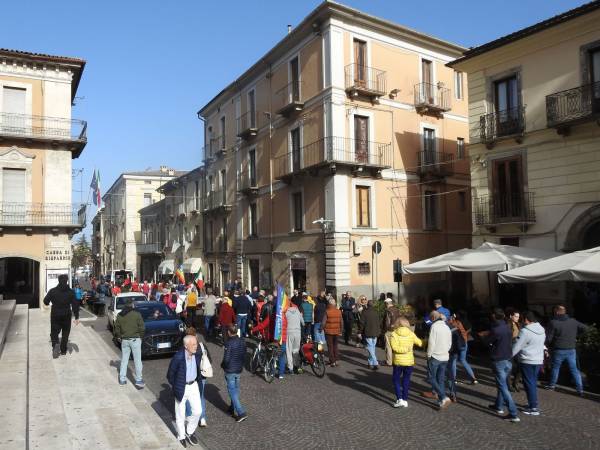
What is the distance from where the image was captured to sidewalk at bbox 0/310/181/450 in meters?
7.12

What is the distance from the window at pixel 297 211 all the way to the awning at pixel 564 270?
47.9 feet

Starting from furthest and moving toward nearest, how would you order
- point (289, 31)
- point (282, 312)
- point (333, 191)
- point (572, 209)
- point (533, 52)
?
point (289, 31), point (333, 191), point (533, 52), point (572, 209), point (282, 312)

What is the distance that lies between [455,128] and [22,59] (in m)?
23.0

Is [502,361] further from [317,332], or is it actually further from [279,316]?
[317,332]

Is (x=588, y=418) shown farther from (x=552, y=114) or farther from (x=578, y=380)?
(x=552, y=114)

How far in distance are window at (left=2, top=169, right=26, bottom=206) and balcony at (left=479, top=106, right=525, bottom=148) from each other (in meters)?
21.3

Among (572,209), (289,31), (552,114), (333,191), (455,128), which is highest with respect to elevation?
(289,31)

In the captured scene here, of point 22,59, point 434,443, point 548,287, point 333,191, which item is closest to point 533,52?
point 548,287

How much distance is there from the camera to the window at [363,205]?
80.1ft

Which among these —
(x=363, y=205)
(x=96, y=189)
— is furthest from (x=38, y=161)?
(x=363, y=205)

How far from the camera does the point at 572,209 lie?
16312 millimetres

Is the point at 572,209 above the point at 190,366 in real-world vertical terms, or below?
above

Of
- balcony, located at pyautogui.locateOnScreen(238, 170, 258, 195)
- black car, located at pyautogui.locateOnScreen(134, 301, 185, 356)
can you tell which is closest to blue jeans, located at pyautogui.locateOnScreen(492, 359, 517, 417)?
black car, located at pyautogui.locateOnScreen(134, 301, 185, 356)

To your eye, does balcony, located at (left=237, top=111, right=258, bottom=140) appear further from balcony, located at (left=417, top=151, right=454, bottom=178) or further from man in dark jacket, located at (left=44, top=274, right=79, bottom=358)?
man in dark jacket, located at (left=44, top=274, right=79, bottom=358)
